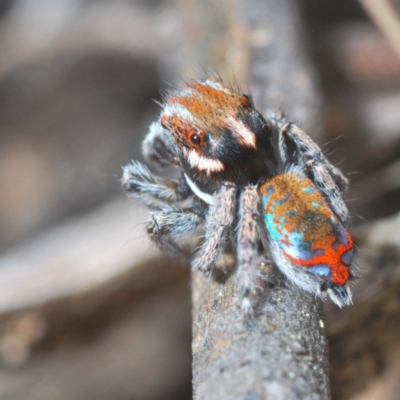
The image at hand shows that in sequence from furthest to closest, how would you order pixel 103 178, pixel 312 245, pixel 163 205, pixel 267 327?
pixel 103 178 < pixel 163 205 < pixel 312 245 < pixel 267 327

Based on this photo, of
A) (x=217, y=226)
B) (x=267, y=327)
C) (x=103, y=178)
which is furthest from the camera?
(x=103, y=178)

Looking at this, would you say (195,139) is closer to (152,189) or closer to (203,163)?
(203,163)

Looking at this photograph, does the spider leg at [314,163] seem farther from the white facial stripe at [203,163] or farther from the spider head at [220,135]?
the white facial stripe at [203,163]

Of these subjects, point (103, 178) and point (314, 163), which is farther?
point (103, 178)

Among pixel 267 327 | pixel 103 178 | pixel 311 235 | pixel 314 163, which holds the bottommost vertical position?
pixel 267 327

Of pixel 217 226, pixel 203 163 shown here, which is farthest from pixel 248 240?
pixel 203 163

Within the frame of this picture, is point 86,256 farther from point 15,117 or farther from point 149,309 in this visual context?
point 15,117

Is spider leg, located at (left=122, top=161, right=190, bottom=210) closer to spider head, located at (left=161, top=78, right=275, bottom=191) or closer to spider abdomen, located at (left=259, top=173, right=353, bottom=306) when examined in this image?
spider head, located at (left=161, top=78, right=275, bottom=191)
